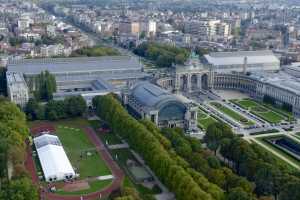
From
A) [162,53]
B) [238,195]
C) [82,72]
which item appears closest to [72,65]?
[82,72]

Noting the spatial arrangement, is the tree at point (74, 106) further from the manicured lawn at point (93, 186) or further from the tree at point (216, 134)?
the manicured lawn at point (93, 186)

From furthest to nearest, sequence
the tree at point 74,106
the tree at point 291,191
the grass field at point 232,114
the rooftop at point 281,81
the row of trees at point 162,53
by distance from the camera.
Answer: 1. the row of trees at point 162,53
2. the rooftop at point 281,81
3. the grass field at point 232,114
4. the tree at point 74,106
5. the tree at point 291,191

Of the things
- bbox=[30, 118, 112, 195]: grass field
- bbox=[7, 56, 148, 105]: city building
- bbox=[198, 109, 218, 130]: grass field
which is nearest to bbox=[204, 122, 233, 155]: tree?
bbox=[198, 109, 218, 130]: grass field

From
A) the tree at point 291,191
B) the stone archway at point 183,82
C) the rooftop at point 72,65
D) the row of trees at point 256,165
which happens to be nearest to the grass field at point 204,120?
the row of trees at point 256,165

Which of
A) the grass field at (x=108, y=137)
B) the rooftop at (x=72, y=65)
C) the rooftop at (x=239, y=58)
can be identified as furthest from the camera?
the rooftop at (x=239, y=58)

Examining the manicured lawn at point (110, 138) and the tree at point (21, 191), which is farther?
the manicured lawn at point (110, 138)

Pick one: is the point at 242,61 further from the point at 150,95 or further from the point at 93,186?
the point at 93,186
